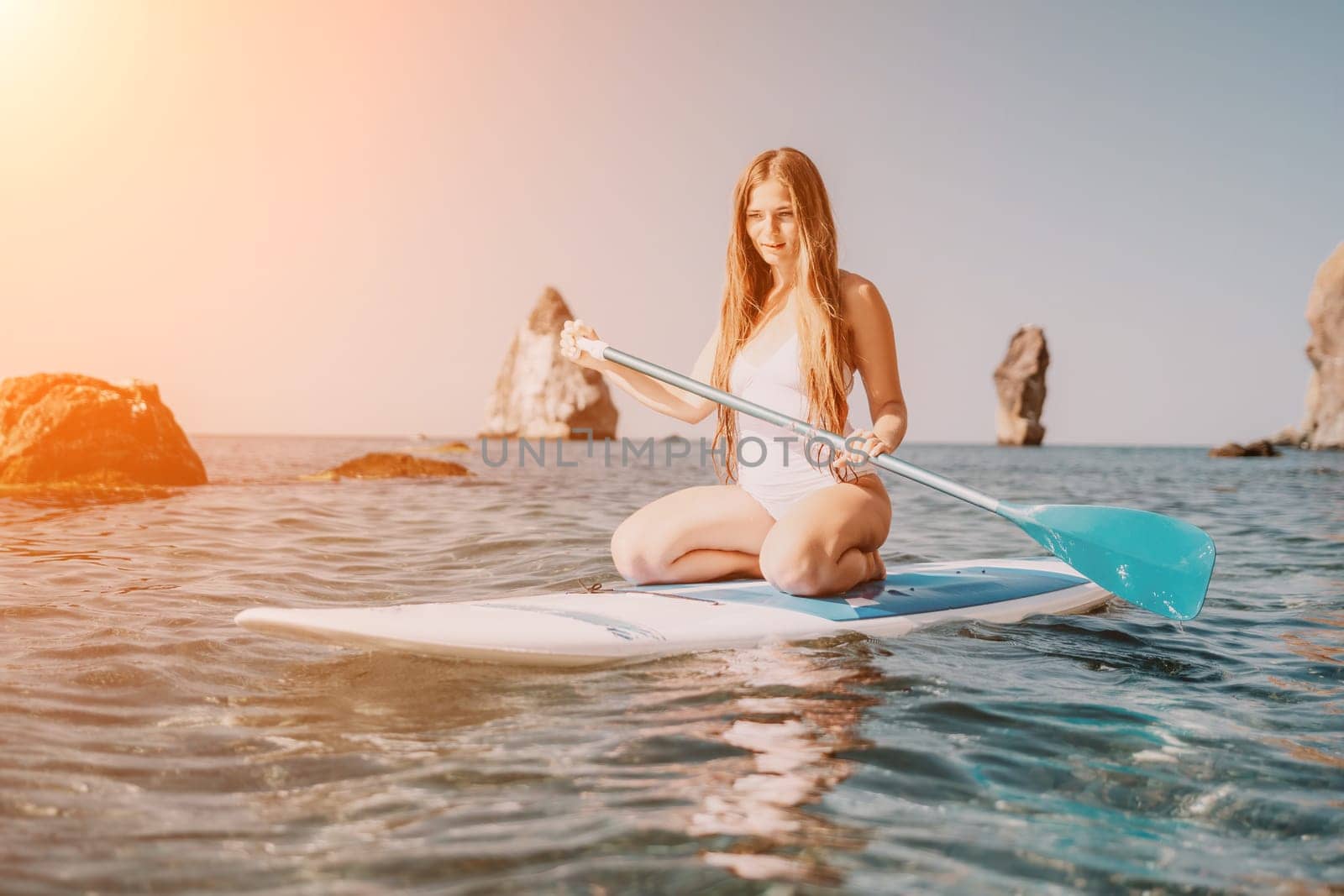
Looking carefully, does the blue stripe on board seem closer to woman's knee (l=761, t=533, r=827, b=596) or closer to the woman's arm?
woman's knee (l=761, t=533, r=827, b=596)

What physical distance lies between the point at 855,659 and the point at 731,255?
1775 millimetres

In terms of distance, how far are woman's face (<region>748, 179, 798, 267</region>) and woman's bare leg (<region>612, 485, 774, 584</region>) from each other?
1.00 metres

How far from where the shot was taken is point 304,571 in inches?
206

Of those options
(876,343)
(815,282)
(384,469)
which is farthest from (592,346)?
(384,469)

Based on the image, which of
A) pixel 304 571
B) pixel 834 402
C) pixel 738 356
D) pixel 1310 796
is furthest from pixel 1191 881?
pixel 304 571

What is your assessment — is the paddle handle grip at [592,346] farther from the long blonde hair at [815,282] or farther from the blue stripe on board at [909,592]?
the blue stripe on board at [909,592]

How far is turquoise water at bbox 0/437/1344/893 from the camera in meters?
1.69

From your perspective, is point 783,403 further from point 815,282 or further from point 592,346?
point 592,346

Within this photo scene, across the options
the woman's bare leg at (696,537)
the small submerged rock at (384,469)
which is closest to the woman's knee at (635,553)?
the woman's bare leg at (696,537)

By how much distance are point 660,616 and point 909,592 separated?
46.3 inches

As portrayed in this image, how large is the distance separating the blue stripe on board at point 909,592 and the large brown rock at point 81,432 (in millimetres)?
7933

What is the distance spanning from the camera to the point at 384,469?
43.8ft

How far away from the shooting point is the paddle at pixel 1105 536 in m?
3.65

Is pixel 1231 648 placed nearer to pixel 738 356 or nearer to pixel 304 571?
pixel 738 356
